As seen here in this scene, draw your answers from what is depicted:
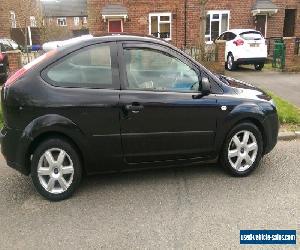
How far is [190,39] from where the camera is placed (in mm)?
21188

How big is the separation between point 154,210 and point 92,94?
4.78ft

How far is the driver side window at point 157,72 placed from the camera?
166 inches

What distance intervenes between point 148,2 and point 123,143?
17.8 metres

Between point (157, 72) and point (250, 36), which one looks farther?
point (250, 36)

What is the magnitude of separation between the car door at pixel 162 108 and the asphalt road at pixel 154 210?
1.40ft

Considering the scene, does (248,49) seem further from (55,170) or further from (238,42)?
(55,170)

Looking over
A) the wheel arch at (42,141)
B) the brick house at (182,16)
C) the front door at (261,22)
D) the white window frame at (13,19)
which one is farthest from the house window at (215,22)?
the white window frame at (13,19)

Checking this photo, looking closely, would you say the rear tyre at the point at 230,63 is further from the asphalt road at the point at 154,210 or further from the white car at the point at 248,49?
the asphalt road at the point at 154,210

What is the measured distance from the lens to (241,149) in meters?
4.62

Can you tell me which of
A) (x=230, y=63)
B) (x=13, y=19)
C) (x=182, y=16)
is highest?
(x=13, y=19)

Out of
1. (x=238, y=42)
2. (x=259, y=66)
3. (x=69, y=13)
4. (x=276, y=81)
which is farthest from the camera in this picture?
(x=69, y=13)

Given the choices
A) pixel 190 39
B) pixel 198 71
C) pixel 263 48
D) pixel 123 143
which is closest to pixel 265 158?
pixel 198 71

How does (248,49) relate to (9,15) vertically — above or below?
below

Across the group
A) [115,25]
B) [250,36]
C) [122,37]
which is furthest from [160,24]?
[122,37]
